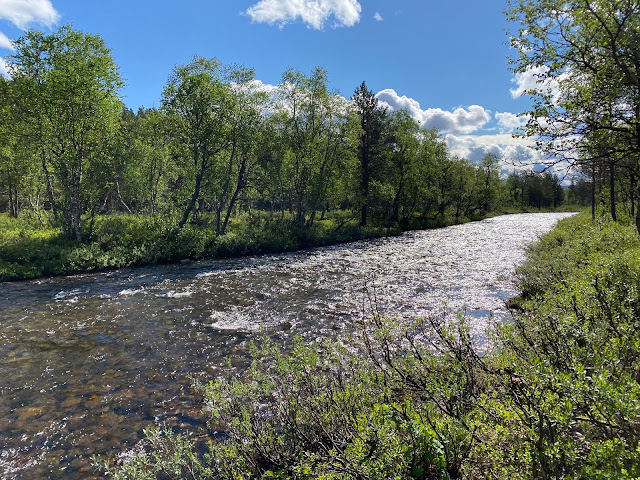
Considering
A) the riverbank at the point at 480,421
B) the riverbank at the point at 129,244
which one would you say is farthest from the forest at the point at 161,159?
the riverbank at the point at 480,421

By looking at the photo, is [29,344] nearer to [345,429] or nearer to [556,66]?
[345,429]

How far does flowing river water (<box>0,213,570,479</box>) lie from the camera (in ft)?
24.6

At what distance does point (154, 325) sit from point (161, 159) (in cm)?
3162

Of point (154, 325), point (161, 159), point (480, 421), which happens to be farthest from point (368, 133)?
point (480, 421)

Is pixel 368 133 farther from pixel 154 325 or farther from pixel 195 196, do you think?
pixel 154 325

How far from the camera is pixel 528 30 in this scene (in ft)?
28.1

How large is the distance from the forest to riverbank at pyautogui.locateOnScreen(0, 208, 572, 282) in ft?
0.33

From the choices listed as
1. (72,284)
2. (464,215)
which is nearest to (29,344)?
(72,284)

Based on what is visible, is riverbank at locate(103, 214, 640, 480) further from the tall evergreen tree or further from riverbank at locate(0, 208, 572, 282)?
the tall evergreen tree

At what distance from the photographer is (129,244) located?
26.9 meters

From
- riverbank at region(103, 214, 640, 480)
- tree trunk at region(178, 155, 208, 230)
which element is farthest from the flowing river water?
tree trunk at region(178, 155, 208, 230)

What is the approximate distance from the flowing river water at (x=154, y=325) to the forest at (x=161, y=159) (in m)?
4.62

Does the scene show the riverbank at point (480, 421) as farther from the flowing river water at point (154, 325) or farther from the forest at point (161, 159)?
the forest at point (161, 159)

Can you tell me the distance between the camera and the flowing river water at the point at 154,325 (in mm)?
7492
